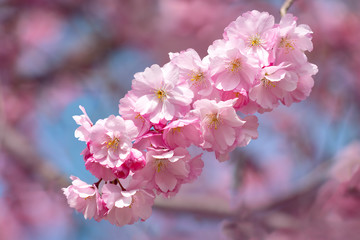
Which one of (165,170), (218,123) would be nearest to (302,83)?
(218,123)

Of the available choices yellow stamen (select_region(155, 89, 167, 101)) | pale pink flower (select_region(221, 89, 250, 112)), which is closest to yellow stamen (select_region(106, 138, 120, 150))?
yellow stamen (select_region(155, 89, 167, 101))

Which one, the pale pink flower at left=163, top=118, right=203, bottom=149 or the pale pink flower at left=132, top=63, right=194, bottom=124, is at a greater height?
the pale pink flower at left=132, top=63, right=194, bottom=124

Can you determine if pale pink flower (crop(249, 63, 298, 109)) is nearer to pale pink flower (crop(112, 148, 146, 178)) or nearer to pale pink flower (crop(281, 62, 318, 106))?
pale pink flower (crop(281, 62, 318, 106))

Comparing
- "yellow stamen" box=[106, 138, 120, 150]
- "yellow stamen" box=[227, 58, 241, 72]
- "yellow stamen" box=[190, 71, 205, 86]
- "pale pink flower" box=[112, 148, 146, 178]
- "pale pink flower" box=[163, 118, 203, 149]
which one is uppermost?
"yellow stamen" box=[227, 58, 241, 72]

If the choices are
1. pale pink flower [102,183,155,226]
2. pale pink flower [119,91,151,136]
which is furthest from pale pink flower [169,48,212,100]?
pale pink flower [102,183,155,226]

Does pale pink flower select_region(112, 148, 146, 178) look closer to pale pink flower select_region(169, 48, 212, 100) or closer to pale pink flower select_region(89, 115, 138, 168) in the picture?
pale pink flower select_region(89, 115, 138, 168)

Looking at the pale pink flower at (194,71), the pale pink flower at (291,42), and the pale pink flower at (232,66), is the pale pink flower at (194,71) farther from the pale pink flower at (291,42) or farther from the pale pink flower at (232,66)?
the pale pink flower at (291,42)

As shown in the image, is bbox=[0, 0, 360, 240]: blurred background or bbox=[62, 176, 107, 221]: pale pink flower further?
bbox=[0, 0, 360, 240]: blurred background
